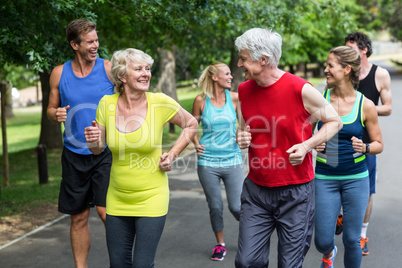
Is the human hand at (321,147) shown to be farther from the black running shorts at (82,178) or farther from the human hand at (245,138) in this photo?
the black running shorts at (82,178)

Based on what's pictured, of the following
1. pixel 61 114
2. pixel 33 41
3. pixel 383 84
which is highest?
pixel 33 41

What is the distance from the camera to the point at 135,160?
3541mm

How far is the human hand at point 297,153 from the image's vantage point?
3.30 m

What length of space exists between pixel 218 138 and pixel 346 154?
5.14ft

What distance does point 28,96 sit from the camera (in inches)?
3223

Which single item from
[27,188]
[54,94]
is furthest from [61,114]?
[27,188]

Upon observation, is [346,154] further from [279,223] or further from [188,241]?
[188,241]

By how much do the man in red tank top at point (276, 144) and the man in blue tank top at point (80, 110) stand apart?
4.47 feet

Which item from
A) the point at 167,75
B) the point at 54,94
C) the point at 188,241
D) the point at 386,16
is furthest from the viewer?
the point at 386,16

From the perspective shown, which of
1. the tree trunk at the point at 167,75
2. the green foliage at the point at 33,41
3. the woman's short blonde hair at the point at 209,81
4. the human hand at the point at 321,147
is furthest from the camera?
the tree trunk at the point at 167,75

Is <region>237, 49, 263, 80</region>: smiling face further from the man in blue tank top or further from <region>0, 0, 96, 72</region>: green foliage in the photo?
<region>0, 0, 96, 72</region>: green foliage

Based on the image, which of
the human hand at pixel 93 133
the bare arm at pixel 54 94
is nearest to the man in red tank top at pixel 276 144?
the human hand at pixel 93 133

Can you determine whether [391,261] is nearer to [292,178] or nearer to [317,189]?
[317,189]

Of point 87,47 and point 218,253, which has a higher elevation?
Result: point 87,47
